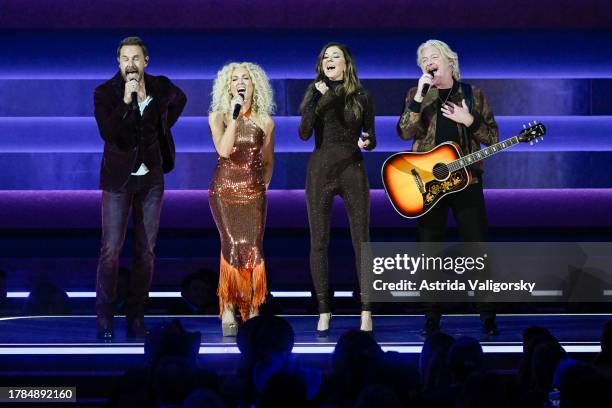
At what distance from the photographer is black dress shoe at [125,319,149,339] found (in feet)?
16.1

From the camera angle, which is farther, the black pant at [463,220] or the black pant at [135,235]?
the black pant at [463,220]

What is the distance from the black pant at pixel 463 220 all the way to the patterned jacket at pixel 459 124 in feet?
0.42

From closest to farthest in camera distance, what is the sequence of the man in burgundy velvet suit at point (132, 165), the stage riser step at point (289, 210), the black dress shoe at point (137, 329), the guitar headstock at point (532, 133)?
1. the man in burgundy velvet suit at point (132, 165)
2. the black dress shoe at point (137, 329)
3. the guitar headstock at point (532, 133)
4. the stage riser step at point (289, 210)

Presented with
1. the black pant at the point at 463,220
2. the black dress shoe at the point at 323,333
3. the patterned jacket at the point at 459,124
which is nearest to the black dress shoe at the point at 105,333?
the black dress shoe at the point at 323,333

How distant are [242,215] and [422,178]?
0.85 m

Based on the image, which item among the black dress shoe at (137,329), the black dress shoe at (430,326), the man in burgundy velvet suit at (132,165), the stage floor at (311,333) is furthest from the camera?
the black dress shoe at (430,326)

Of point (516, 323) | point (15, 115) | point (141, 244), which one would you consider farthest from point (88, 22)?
point (516, 323)

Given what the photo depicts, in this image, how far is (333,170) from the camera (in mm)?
4965

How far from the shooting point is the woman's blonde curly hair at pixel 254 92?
16.5 ft

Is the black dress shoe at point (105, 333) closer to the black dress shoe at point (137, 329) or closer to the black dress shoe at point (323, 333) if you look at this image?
the black dress shoe at point (137, 329)

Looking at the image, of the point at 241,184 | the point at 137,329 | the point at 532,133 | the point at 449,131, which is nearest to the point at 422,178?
the point at 449,131

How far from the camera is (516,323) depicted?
5.47 metres

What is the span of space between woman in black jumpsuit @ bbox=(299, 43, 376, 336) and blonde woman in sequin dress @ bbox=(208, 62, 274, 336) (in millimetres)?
221

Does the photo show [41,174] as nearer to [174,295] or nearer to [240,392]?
[174,295]
